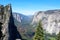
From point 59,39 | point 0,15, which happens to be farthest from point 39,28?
point 0,15

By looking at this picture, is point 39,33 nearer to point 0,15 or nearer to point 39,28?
point 39,28

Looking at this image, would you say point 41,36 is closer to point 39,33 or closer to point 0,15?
point 39,33

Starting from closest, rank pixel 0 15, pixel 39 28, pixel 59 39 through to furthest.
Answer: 1. pixel 39 28
2. pixel 59 39
3. pixel 0 15

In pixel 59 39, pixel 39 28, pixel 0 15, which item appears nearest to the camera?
pixel 39 28

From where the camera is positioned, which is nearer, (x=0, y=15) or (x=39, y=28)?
(x=39, y=28)

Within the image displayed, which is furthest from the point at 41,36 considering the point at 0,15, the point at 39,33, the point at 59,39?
A: the point at 0,15

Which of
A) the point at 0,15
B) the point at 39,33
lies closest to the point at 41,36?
the point at 39,33

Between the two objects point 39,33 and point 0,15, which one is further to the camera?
point 0,15

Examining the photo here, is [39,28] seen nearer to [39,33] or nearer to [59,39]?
[39,33]

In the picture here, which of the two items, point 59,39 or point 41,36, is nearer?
point 41,36
